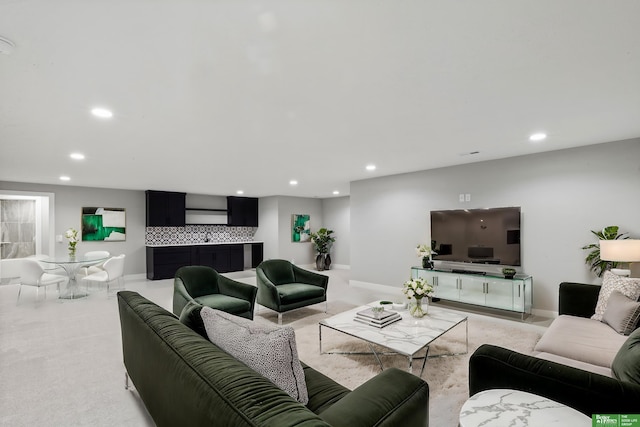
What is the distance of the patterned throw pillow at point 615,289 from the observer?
271cm

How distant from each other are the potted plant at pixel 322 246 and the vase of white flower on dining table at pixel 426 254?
14.1 feet

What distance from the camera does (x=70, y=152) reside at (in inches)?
158

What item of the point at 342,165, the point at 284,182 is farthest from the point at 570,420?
the point at 284,182

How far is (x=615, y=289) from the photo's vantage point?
2.82m

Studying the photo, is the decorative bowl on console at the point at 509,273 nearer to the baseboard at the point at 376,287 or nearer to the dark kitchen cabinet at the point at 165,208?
the baseboard at the point at 376,287

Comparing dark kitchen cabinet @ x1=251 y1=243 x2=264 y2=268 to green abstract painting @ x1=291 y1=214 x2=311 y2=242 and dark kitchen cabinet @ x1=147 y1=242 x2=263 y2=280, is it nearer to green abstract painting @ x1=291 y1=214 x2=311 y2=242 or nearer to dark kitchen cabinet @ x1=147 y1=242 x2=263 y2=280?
dark kitchen cabinet @ x1=147 y1=242 x2=263 y2=280

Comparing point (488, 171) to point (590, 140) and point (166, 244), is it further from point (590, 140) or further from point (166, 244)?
point (166, 244)

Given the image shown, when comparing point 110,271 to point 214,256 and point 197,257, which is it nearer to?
point 197,257

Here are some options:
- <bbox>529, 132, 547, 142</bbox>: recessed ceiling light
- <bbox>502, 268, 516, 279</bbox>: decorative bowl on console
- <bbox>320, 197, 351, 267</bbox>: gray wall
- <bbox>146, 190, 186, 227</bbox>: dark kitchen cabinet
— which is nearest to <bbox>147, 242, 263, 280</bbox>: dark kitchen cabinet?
<bbox>146, 190, 186, 227</bbox>: dark kitchen cabinet

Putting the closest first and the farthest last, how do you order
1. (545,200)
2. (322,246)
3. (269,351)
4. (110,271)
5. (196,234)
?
1. (269,351)
2. (545,200)
3. (110,271)
4. (196,234)
5. (322,246)

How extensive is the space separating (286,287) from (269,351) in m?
3.26
